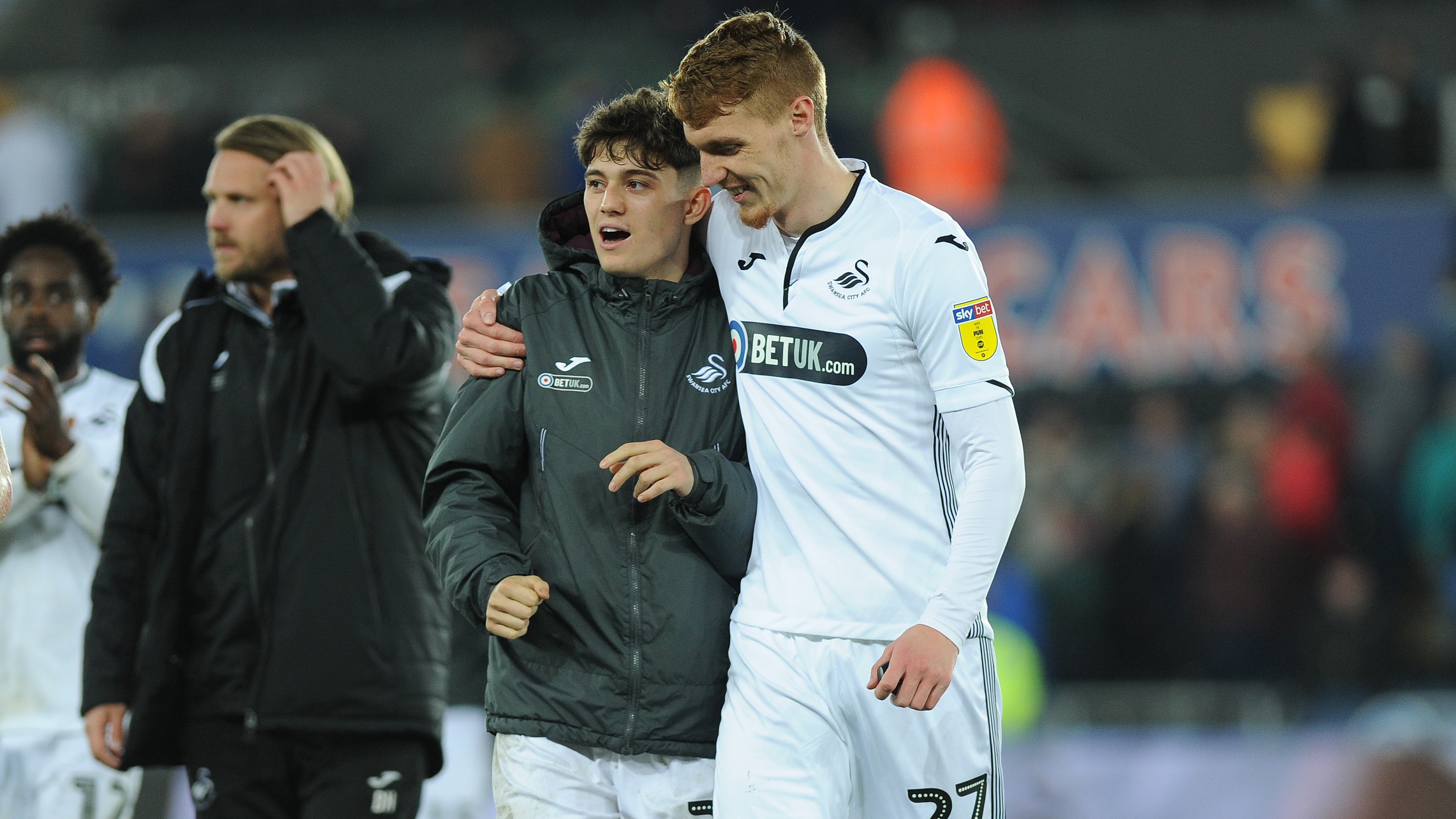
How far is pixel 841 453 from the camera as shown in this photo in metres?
3.85

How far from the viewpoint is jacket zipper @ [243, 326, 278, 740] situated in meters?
4.54

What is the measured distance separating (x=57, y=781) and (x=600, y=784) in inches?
83.7

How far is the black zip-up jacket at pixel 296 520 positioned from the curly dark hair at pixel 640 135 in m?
0.85

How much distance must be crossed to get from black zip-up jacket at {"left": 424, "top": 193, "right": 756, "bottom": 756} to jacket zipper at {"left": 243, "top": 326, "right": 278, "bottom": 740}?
0.81m

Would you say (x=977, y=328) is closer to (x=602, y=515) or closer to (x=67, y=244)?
(x=602, y=515)

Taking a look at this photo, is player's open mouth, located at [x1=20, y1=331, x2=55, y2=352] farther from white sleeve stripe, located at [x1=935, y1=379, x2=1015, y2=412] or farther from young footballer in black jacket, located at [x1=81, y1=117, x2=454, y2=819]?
white sleeve stripe, located at [x1=935, y1=379, x2=1015, y2=412]

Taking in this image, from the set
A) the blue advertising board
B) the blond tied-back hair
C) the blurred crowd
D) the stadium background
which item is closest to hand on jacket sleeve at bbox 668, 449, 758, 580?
the blond tied-back hair

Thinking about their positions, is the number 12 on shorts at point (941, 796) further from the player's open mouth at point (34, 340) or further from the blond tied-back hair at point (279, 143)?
the player's open mouth at point (34, 340)

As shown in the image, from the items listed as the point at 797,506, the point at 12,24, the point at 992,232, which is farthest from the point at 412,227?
the point at 797,506

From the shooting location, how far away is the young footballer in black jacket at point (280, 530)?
14.9 feet

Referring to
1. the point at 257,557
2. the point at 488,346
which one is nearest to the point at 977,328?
the point at 488,346

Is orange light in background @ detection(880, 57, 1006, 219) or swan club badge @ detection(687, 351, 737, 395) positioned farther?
orange light in background @ detection(880, 57, 1006, 219)

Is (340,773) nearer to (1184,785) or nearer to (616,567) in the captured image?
(616,567)

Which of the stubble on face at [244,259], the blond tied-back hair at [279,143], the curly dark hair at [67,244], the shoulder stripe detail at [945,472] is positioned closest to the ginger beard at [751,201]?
the shoulder stripe detail at [945,472]
